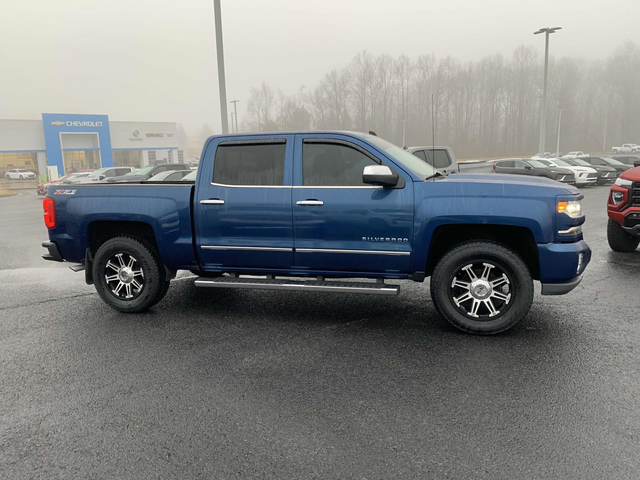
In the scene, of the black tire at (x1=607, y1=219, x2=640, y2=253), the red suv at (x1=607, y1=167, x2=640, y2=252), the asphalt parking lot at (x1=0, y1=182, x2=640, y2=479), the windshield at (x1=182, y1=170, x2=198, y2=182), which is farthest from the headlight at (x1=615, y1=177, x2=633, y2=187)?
the windshield at (x1=182, y1=170, x2=198, y2=182)

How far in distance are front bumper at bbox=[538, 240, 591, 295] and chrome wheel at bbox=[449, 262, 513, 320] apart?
34 centimetres

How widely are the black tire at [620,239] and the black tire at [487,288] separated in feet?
16.2

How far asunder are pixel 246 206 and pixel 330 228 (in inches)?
36.3

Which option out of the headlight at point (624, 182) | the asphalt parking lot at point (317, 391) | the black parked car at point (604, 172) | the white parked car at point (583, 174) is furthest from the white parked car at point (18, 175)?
the headlight at point (624, 182)

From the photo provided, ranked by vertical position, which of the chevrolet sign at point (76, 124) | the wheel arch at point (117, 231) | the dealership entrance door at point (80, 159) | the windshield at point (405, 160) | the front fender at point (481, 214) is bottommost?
the wheel arch at point (117, 231)

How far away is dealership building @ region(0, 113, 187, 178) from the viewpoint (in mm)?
54281

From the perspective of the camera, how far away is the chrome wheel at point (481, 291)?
464 centimetres

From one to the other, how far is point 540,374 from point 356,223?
206 cm

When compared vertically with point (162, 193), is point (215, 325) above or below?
below

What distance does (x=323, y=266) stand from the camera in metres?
4.98

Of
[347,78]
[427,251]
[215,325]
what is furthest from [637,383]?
[347,78]

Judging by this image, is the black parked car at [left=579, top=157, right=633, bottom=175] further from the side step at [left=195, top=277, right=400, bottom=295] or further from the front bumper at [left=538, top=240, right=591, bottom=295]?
the side step at [left=195, top=277, right=400, bottom=295]

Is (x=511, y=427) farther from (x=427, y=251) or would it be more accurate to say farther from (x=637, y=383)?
(x=427, y=251)

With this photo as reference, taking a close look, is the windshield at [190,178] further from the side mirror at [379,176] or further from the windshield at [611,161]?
the windshield at [611,161]
